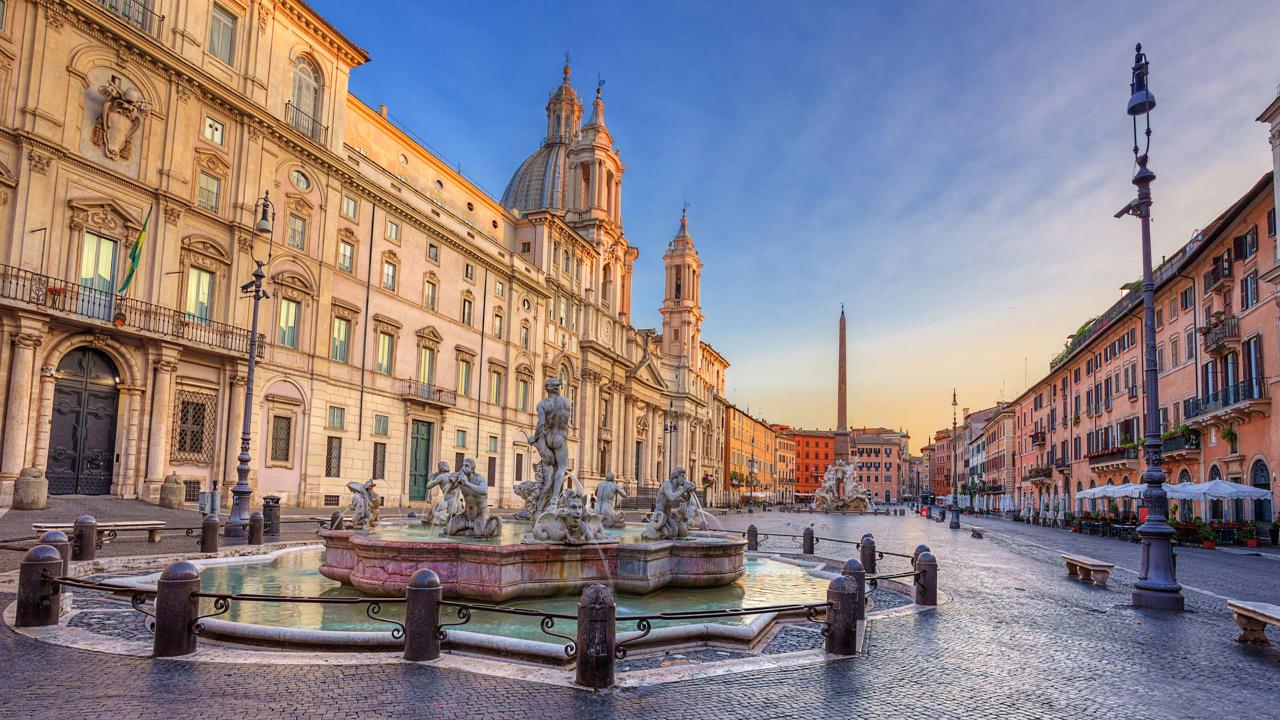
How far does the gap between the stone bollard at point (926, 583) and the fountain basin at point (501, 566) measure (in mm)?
3253

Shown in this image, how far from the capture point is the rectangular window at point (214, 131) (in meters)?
27.1

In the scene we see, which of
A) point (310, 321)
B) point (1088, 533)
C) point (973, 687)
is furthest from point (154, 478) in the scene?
point (1088, 533)

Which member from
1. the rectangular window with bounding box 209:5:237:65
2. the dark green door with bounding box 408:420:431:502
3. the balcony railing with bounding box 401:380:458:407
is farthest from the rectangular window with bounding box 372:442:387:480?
the rectangular window with bounding box 209:5:237:65

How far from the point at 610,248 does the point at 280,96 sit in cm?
3560

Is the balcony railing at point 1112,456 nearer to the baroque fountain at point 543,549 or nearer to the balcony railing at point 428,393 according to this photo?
the balcony railing at point 428,393

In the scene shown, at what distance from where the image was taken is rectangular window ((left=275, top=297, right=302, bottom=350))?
99.3ft

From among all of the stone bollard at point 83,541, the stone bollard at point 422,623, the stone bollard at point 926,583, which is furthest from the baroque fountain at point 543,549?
the stone bollard at point 83,541

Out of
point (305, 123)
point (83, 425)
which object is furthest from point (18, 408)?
point (305, 123)

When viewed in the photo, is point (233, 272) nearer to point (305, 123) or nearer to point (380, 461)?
point (305, 123)

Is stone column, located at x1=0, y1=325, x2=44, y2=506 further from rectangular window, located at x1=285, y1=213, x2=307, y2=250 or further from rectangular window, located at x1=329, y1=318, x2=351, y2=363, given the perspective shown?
rectangular window, located at x1=329, y1=318, x2=351, y2=363

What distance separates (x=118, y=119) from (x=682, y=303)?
223ft

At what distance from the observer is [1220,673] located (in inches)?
307

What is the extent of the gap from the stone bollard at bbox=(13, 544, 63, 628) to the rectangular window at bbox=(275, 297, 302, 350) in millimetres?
23399

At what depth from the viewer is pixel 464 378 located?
140ft
